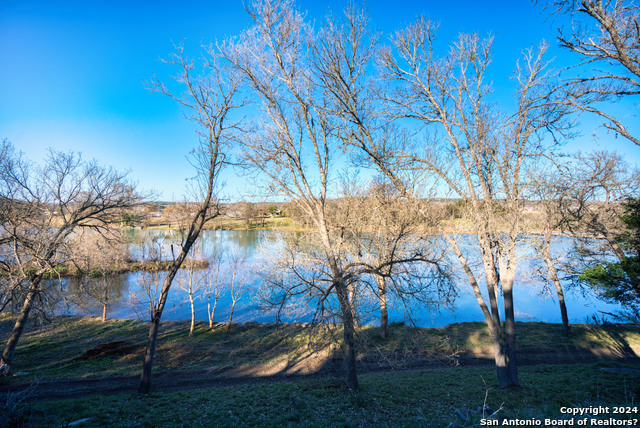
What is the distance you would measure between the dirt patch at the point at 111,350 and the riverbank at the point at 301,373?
1.9 inches

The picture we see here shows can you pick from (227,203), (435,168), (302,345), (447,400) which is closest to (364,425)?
(447,400)

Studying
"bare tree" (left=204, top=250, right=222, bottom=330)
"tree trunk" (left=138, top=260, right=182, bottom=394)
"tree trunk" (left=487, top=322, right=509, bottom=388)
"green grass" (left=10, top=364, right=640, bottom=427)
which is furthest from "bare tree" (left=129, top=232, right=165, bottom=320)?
"tree trunk" (left=487, top=322, right=509, bottom=388)

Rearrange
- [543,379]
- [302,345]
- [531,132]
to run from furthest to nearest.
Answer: [302,345] < [543,379] < [531,132]

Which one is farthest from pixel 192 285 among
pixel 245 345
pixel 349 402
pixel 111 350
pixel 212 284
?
pixel 349 402

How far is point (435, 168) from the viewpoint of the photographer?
316 inches

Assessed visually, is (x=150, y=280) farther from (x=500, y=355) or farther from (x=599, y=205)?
(x=599, y=205)

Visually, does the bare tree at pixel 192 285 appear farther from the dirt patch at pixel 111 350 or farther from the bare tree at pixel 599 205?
the bare tree at pixel 599 205

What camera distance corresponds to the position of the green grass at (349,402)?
6207mm

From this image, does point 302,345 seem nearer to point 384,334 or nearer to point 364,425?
point 384,334

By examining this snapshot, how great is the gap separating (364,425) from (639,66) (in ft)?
25.6

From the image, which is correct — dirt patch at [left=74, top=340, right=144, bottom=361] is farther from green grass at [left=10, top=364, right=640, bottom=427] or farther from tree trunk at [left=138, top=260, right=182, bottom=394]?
tree trunk at [left=138, top=260, right=182, bottom=394]

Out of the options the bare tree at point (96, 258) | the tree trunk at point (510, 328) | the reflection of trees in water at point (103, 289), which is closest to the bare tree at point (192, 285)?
the bare tree at point (96, 258)

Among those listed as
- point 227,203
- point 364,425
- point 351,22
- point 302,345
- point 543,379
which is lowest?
point 302,345

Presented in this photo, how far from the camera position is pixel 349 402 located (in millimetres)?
7332
